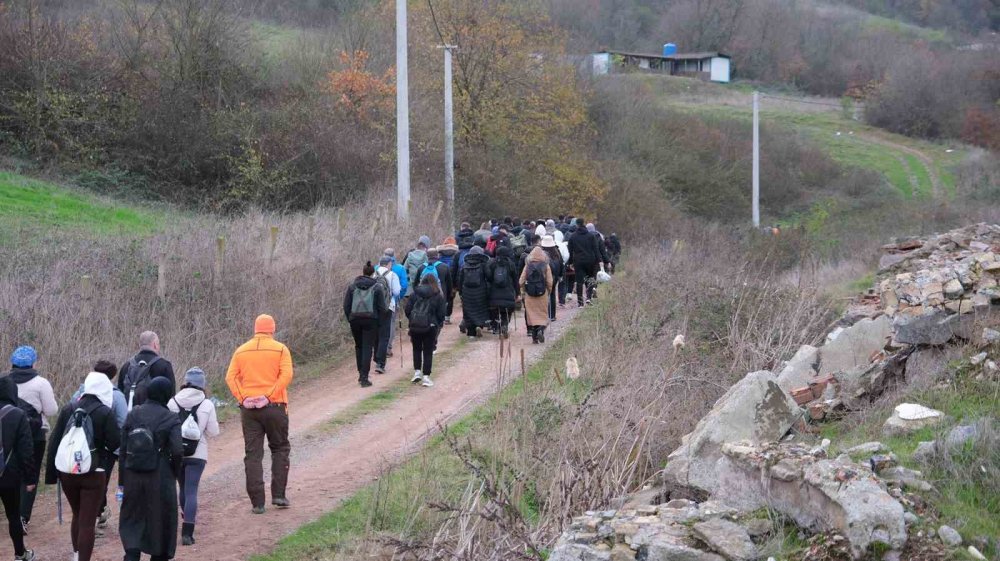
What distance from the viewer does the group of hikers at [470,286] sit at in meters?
13.9

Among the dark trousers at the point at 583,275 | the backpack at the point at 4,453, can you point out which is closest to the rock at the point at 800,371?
the backpack at the point at 4,453

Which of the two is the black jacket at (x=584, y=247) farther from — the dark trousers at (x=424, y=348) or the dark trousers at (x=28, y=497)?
the dark trousers at (x=28, y=497)

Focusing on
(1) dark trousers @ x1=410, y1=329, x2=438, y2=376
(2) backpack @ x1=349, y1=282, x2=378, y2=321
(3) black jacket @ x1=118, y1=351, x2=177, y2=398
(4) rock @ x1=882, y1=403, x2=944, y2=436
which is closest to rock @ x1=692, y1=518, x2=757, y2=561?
(4) rock @ x1=882, y1=403, x2=944, y2=436

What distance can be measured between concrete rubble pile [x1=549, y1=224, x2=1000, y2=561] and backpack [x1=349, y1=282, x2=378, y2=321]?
5348mm

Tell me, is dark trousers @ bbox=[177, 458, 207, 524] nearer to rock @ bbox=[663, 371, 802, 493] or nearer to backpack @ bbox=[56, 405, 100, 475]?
backpack @ bbox=[56, 405, 100, 475]

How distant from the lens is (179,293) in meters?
14.6

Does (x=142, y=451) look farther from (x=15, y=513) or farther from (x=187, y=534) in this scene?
(x=15, y=513)

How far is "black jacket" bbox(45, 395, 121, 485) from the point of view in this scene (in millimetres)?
8117

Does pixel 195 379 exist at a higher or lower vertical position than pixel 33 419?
higher

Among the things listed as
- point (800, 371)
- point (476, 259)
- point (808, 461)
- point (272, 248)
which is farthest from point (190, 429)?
point (476, 259)

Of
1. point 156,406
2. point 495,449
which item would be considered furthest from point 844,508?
point 156,406

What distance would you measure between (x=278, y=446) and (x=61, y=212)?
14420 millimetres

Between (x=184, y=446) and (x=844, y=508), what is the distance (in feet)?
16.5

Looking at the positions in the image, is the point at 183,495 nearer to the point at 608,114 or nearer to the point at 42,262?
the point at 42,262
